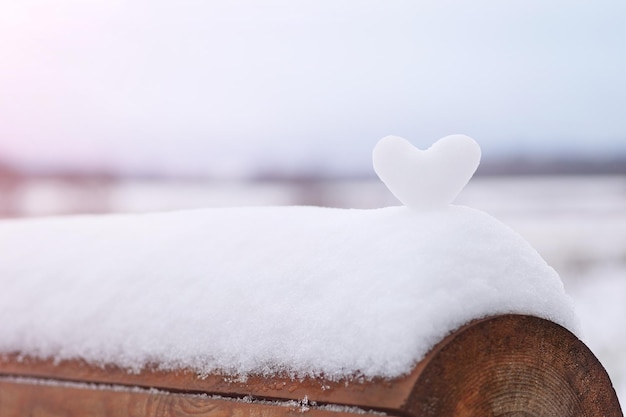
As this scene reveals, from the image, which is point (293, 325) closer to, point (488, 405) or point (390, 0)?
point (488, 405)

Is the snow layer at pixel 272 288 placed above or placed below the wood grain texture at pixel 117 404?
above

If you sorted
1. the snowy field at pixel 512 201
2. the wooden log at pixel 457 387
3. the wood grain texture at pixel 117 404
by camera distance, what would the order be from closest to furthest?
the wooden log at pixel 457 387
the wood grain texture at pixel 117 404
the snowy field at pixel 512 201

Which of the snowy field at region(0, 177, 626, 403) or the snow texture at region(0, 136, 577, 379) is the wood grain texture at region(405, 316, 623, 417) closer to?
the snow texture at region(0, 136, 577, 379)

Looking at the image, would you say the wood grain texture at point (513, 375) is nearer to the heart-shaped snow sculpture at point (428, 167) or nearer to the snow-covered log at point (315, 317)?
the snow-covered log at point (315, 317)

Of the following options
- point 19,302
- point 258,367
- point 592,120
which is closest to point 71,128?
point 592,120

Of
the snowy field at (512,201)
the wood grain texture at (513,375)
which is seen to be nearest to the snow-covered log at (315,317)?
the wood grain texture at (513,375)

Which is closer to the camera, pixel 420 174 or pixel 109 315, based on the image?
pixel 420 174
